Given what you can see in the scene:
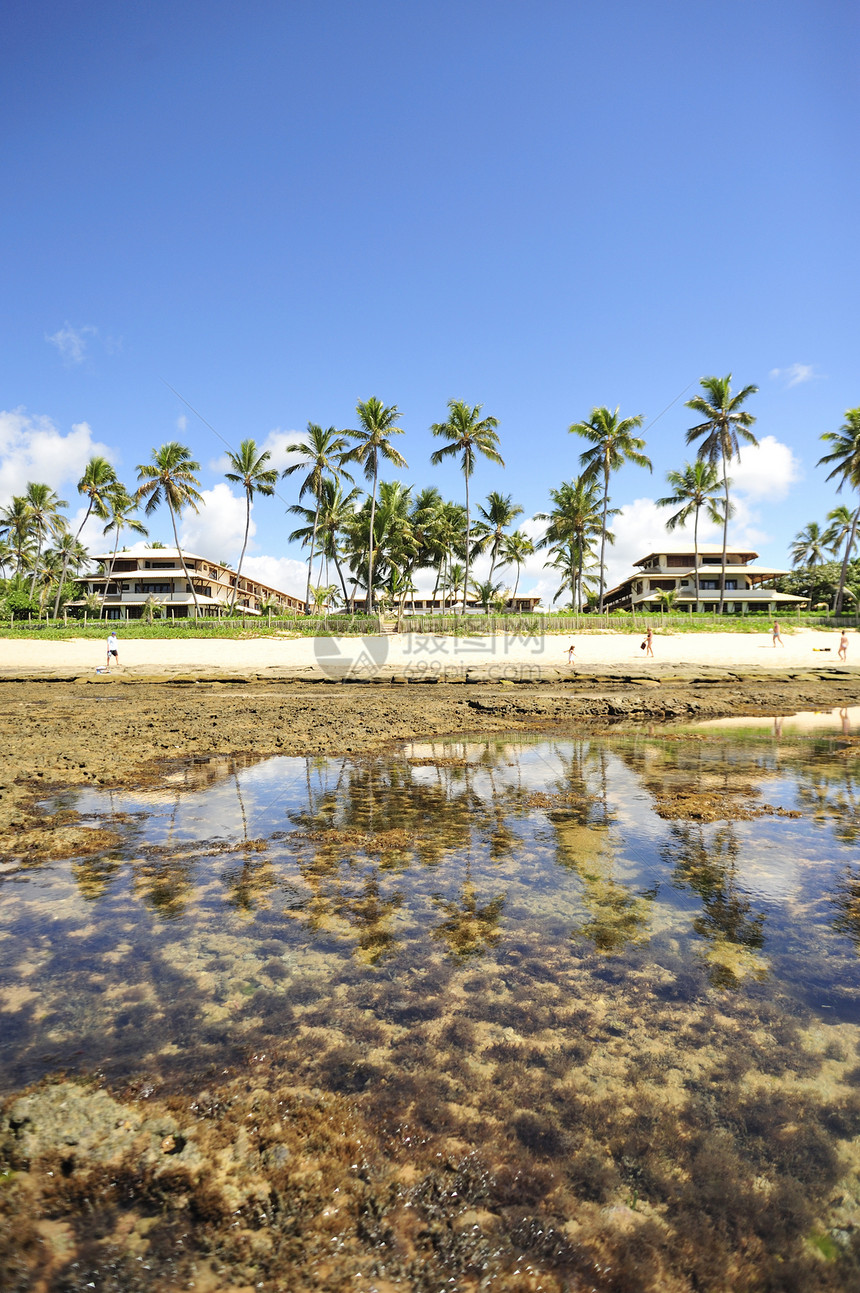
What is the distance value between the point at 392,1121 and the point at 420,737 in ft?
27.1

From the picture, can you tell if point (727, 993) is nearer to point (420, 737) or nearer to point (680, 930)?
point (680, 930)

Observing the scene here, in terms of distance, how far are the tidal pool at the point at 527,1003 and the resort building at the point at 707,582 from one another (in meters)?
50.0

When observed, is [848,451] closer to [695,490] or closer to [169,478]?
[695,490]

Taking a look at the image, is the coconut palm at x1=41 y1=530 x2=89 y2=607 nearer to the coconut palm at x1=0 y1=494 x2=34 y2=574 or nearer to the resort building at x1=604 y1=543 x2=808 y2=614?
the coconut palm at x1=0 y1=494 x2=34 y2=574

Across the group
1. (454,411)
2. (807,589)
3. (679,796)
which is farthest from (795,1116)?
(807,589)

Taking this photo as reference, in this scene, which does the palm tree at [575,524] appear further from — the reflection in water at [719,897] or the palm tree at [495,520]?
the reflection in water at [719,897]

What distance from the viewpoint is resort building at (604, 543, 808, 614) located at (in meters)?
51.5

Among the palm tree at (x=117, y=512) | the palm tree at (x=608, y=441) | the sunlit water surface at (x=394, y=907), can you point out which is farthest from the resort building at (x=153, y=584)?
the sunlit water surface at (x=394, y=907)

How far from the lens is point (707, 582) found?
54.8 metres

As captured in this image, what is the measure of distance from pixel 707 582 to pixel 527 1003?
5868 cm

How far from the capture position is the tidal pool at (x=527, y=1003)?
1767mm

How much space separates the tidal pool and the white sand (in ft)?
53.9

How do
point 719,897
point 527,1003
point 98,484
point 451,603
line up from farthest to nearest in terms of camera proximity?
point 451,603 → point 98,484 → point 719,897 → point 527,1003

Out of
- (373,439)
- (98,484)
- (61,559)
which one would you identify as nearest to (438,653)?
(373,439)
